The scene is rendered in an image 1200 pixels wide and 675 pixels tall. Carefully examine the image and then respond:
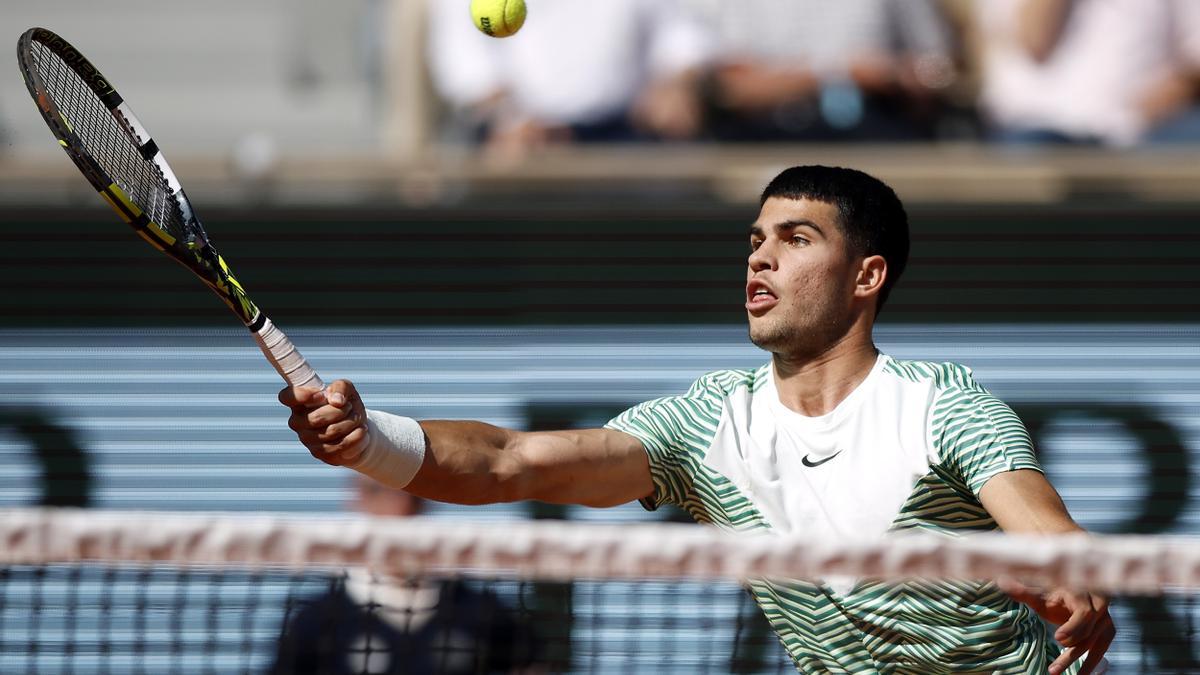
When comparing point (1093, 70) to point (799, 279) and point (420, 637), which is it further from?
point (420, 637)

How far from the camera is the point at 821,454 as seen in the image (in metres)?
3.21

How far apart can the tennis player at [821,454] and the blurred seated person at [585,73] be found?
255cm

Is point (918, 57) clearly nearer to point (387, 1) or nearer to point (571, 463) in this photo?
point (387, 1)

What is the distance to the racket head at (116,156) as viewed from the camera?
3109 millimetres

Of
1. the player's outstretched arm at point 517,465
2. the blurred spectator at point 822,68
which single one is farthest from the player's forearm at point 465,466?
the blurred spectator at point 822,68

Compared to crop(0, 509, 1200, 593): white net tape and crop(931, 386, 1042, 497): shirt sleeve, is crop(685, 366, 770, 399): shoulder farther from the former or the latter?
crop(0, 509, 1200, 593): white net tape

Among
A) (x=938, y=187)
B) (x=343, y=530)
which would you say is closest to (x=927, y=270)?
(x=938, y=187)

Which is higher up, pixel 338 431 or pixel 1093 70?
pixel 1093 70

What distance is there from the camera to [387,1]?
638 centimetres

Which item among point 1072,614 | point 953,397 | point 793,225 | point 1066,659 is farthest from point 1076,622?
point 793,225

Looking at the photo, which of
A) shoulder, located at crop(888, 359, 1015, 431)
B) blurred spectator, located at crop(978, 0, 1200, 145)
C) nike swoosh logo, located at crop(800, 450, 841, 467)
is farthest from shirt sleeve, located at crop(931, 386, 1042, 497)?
blurred spectator, located at crop(978, 0, 1200, 145)

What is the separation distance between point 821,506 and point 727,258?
10.2ft

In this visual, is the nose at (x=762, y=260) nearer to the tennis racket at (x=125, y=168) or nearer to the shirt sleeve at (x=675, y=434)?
the shirt sleeve at (x=675, y=434)

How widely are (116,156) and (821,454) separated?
162cm
